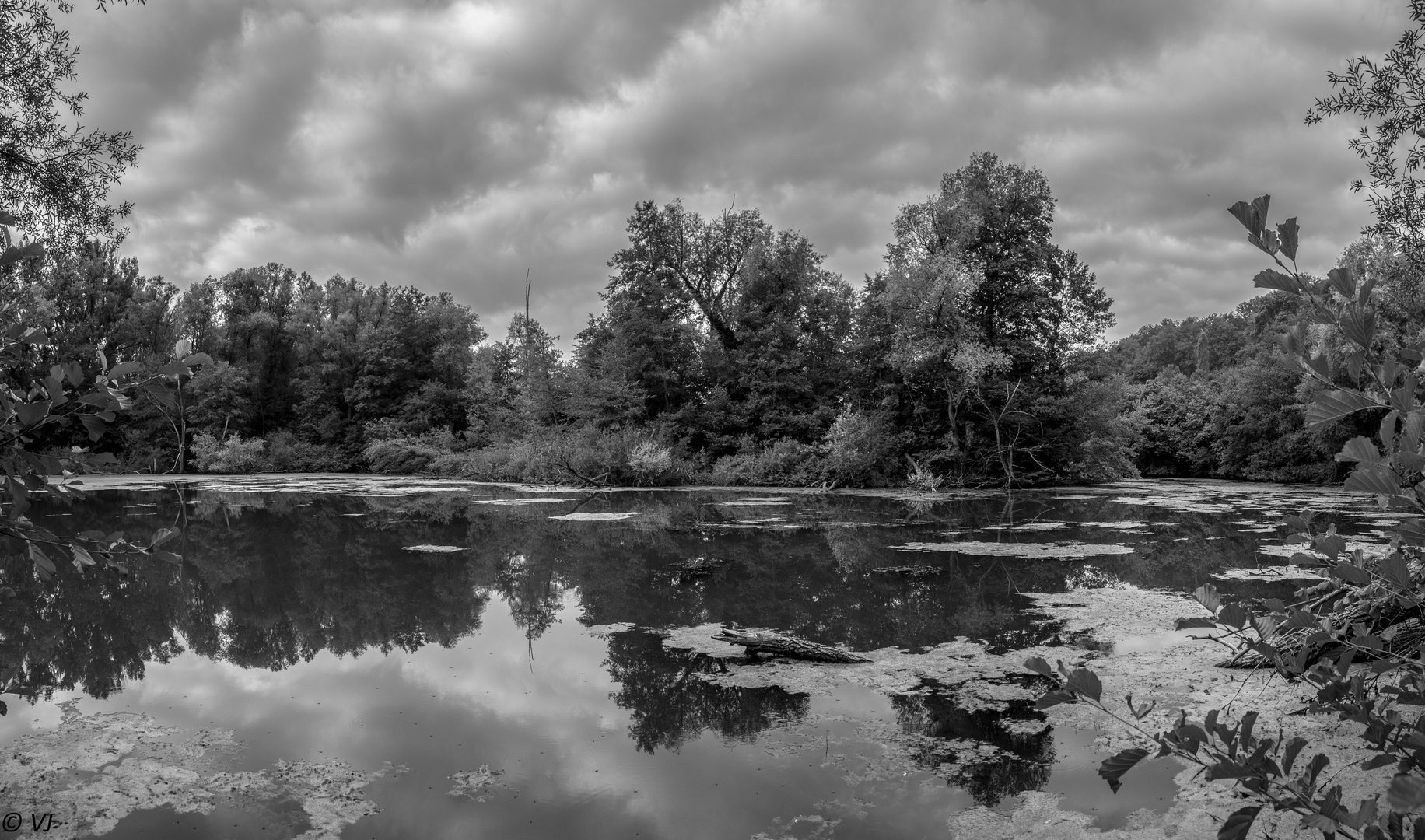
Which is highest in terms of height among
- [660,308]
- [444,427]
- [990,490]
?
[660,308]

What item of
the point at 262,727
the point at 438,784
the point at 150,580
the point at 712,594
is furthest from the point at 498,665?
the point at 150,580

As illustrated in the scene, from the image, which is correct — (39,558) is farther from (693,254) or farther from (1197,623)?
(693,254)

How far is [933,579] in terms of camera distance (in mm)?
8102

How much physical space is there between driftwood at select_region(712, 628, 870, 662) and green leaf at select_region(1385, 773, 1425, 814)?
4.28m

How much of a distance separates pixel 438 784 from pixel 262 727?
1.41 meters

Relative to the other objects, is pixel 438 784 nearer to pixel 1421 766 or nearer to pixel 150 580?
pixel 1421 766

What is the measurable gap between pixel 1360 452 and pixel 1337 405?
Answer: 95 mm

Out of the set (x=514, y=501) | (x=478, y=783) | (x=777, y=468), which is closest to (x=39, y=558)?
(x=478, y=783)

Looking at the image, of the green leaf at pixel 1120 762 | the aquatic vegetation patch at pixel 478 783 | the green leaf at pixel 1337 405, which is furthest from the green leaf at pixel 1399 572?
the aquatic vegetation patch at pixel 478 783

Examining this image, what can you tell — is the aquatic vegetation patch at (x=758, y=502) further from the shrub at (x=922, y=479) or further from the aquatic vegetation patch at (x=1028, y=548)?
the aquatic vegetation patch at (x=1028, y=548)

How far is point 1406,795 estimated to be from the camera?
1053mm

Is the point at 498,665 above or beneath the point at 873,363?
beneath

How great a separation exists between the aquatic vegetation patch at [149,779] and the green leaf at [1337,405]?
3.40m

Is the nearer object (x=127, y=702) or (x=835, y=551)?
(x=127, y=702)
